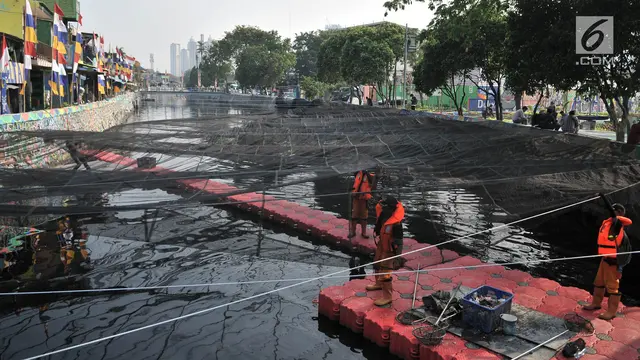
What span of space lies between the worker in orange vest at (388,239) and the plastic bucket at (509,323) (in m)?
1.66

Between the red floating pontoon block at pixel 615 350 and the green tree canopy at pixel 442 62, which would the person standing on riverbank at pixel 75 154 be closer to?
the red floating pontoon block at pixel 615 350

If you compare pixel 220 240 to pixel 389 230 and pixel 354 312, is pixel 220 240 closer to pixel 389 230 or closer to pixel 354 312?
pixel 354 312

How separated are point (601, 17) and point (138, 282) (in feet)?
40.3

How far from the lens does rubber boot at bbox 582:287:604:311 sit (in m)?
6.86

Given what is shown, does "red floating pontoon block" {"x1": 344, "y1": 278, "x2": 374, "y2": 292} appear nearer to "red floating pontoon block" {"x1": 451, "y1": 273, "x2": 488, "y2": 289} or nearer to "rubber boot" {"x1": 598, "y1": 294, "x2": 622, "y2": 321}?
"red floating pontoon block" {"x1": 451, "y1": 273, "x2": 488, "y2": 289}

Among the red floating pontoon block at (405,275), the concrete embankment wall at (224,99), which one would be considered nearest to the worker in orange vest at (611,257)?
the red floating pontoon block at (405,275)

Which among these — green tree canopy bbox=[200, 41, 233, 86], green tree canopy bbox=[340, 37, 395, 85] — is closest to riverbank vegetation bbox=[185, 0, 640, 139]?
green tree canopy bbox=[340, 37, 395, 85]

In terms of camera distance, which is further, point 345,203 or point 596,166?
point 345,203

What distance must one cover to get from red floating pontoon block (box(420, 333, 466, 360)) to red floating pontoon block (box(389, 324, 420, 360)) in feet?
0.46

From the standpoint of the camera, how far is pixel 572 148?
10656 mm

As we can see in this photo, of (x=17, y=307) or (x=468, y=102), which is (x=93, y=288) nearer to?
(x=17, y=307)

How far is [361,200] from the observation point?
10188 mm

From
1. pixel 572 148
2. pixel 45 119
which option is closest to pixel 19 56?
pixel 45 119

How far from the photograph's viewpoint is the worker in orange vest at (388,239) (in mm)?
7082
